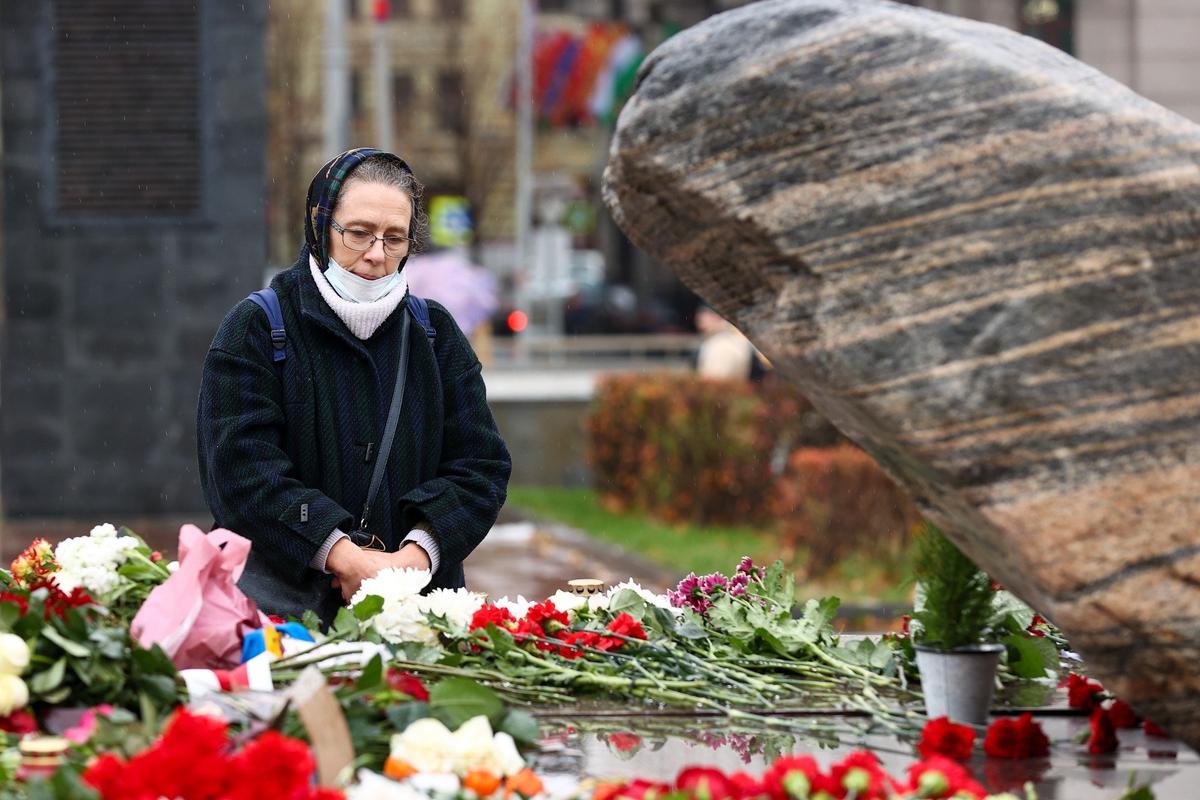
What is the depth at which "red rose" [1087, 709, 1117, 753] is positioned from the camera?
10.7 ft

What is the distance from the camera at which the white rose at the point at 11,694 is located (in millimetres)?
2969

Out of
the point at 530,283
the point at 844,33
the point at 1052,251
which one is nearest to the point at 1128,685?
the point at 1052,251

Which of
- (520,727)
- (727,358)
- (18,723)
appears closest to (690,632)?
(520,727)

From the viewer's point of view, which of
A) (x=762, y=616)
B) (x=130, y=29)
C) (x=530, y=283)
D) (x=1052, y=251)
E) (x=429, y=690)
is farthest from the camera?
(x=530, y=283)

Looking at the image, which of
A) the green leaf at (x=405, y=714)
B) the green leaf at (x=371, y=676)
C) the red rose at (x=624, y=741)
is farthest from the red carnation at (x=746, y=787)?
the green leaf at (x=371, y=676)

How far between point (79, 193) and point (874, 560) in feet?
20.6

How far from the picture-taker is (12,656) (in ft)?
9.84

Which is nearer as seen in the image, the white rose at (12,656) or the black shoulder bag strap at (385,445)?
the white rose at (12,656)

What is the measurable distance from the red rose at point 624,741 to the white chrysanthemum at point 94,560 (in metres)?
1.06

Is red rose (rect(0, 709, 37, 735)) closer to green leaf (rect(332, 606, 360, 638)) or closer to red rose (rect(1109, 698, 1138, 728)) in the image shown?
green leaf (rect(332, 606, 360, 638))

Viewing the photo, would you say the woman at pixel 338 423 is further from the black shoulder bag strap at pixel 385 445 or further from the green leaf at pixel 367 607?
the green leaf at pixel 367 607

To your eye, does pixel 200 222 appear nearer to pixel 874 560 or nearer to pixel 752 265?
pixel 874 560

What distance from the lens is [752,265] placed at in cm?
316

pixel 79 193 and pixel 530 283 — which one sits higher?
pixel 79 193
